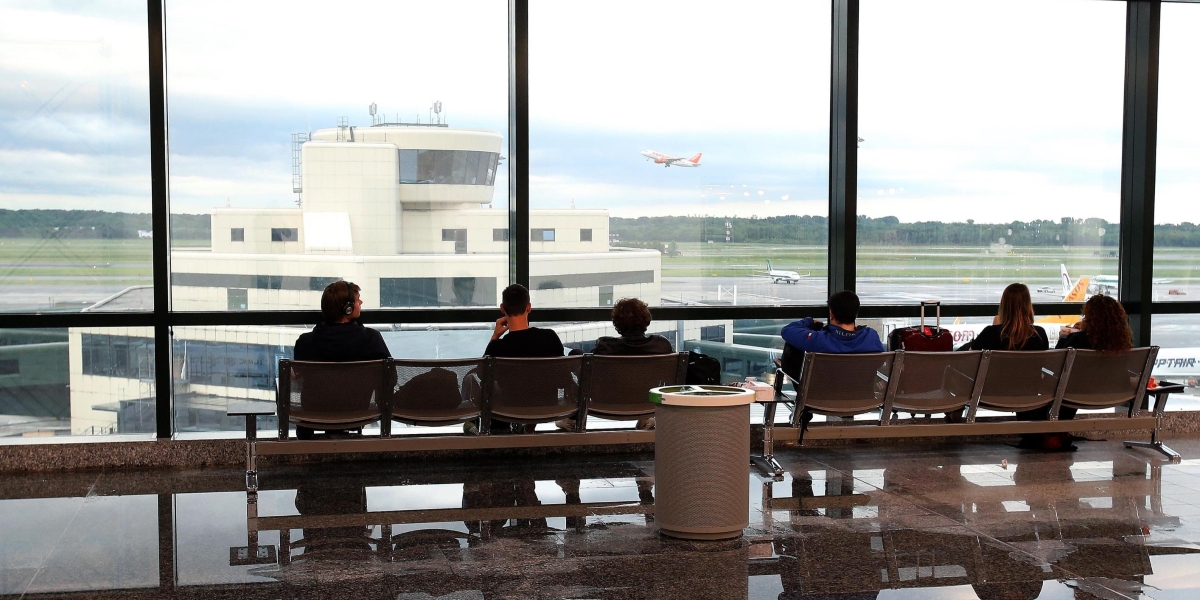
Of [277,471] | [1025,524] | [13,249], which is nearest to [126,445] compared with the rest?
[277,471]

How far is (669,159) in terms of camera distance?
28.9 ft

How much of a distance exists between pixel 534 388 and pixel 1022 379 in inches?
127

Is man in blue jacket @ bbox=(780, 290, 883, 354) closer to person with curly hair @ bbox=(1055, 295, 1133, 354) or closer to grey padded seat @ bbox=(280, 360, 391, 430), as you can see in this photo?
person with curly hair @ bbox=(1055, 295, 1133, 354)

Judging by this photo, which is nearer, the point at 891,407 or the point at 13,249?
the point at 891,407

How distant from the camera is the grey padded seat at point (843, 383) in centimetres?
670

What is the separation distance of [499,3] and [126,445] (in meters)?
4.17

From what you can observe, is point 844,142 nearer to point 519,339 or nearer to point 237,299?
point 519,339

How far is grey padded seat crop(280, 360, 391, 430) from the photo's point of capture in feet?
20.1

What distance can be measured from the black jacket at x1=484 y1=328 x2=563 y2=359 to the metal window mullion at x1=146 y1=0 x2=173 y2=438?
2460mm

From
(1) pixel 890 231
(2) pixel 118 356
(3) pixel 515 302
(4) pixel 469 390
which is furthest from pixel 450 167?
(1) pixel 890 231

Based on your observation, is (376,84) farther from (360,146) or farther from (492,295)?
(492,295)

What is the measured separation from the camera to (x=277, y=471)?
7023 mm

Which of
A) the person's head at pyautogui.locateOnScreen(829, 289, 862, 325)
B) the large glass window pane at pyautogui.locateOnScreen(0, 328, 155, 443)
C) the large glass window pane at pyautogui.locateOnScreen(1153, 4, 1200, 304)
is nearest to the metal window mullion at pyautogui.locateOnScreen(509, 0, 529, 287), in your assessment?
the person's head at pyautogui.locateOnScreen(829, 289, 862, 325)

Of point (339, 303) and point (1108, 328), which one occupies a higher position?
point (339, 303)
